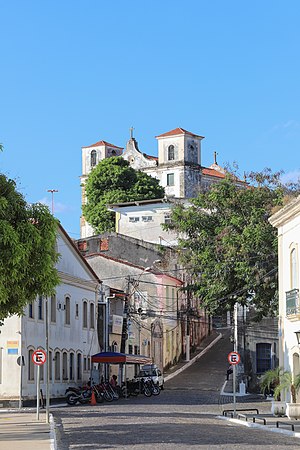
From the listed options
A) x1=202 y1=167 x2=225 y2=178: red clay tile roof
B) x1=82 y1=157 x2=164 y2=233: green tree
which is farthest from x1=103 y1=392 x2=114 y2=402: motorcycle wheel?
x1=202 y1=167 x2=225 y2=178: red clay tile roof

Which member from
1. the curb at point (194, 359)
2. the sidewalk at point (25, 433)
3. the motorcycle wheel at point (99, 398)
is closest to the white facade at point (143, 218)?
the curb at point (194, 359)

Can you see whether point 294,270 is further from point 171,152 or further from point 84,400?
point 171,152

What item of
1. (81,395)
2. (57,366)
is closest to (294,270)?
(81,395)

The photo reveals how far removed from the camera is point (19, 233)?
25219mm

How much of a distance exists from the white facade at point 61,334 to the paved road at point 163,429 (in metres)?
5.65

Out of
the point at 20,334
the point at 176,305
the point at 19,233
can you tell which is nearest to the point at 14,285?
the point at 19,233

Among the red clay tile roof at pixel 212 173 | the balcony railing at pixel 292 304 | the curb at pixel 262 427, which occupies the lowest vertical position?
the curb at pixel 262 427

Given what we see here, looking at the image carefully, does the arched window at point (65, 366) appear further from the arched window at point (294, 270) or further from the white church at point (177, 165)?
the white church at point (177, 165)

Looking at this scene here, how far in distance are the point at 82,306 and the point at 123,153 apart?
7271cm

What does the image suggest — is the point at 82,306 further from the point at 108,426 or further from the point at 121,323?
the point at 108,426

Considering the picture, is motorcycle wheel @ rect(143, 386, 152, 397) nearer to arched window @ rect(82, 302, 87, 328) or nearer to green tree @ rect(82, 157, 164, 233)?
arched window @ rect(82, 302, 87, 328)

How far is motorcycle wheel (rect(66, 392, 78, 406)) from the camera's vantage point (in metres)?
45.1

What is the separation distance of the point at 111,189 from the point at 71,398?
57782mm

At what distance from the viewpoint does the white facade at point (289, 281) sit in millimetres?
33812
